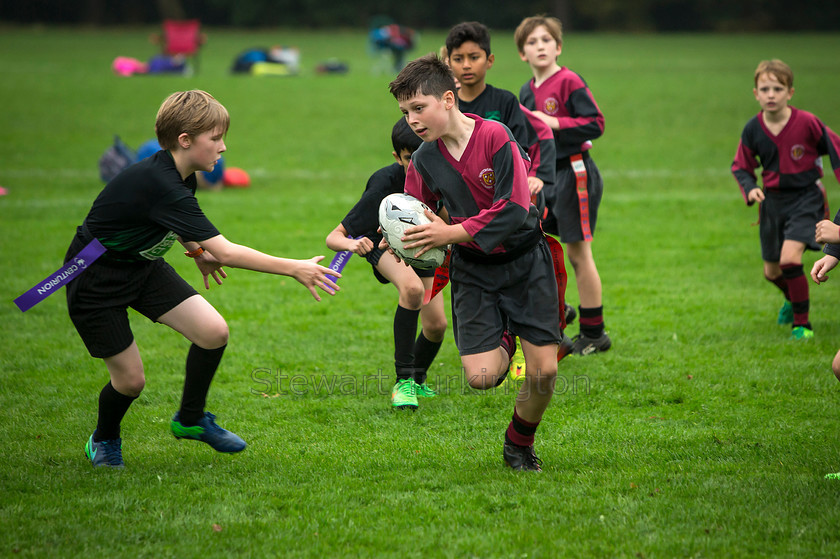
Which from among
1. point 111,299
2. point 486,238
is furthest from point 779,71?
point 111,299

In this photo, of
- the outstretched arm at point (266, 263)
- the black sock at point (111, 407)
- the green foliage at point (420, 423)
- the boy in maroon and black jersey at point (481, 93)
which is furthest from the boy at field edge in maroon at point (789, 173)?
the black sock at point (111, 407)

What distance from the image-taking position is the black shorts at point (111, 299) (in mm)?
3764

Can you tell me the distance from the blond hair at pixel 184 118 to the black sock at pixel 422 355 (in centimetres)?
193

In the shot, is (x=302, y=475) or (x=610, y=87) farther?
(x=610, y=87)

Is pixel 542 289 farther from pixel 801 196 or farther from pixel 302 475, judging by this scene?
pixel 801 196

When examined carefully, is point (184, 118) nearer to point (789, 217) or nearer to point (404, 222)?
point (404, 222)

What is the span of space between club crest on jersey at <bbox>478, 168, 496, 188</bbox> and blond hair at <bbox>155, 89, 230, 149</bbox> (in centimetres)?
113

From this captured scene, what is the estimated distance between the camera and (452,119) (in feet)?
12.0

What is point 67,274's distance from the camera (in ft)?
12.0

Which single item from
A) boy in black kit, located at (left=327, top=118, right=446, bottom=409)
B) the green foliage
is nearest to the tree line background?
the green foliage

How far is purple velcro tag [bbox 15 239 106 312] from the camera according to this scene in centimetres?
366

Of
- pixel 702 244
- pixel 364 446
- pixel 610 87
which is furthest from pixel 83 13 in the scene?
pixel 364 446

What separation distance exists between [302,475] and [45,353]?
111 inches

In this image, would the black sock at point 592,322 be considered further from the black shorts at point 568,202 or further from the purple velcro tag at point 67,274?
the purple velcro tag at point 67,274
